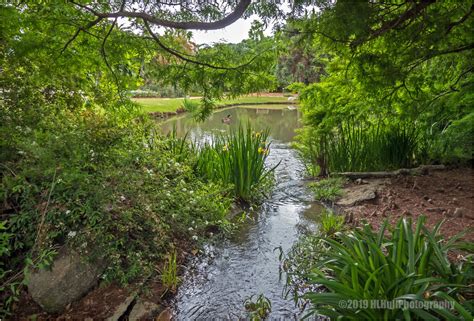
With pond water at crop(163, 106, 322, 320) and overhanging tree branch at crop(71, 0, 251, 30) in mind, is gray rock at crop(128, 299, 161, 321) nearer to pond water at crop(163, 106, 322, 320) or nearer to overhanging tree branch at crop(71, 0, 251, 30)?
pond water at crop(163, 106, 322, 320)

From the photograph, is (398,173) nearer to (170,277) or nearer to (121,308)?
(170,277)

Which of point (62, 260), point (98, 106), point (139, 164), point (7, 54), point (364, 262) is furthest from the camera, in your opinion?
point (98, 106)

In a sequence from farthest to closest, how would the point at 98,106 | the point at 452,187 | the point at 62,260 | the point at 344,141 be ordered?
the point at 344,141
the point at 452,187
the point at 98,106
the point at 62,260

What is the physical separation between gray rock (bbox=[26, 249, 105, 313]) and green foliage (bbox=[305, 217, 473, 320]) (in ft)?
4.74

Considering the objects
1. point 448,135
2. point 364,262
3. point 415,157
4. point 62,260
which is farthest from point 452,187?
point 62,260

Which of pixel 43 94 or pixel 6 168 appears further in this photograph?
Answer: pixel 43 94

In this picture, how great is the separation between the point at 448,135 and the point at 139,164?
336 cm

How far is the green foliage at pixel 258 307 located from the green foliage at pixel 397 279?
44 centimetres

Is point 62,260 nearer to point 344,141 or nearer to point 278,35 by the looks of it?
point 278,35

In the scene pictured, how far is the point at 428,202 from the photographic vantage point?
136 inches

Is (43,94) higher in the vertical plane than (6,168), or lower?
higher

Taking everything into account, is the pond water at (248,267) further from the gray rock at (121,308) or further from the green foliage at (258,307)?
the gray rock at (121,308)

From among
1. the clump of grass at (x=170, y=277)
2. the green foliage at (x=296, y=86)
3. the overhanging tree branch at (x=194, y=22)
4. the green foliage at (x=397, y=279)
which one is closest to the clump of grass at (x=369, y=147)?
the green foliage at (x=296, y=86)

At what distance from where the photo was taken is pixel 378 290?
5.10ft
